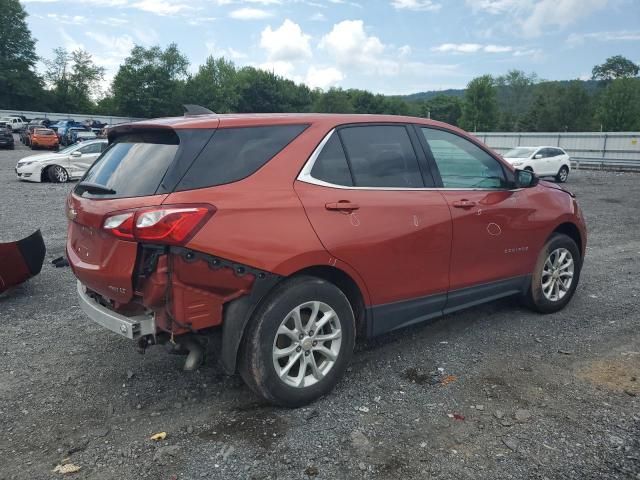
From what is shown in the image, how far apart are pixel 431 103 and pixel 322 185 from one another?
138538 mm

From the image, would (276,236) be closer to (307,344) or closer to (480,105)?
(307,344)

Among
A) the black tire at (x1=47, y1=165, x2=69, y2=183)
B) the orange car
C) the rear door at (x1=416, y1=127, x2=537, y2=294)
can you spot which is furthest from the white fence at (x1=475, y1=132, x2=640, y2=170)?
the orange car

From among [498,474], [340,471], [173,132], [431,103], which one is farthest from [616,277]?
[431,103]

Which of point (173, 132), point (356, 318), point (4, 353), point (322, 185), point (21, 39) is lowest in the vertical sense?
point (4, 353)

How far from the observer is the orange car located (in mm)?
35094

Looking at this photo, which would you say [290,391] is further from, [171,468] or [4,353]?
[4,353]

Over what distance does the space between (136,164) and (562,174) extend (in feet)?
75.6

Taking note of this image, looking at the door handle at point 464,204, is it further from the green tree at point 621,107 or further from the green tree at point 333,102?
the green tree at point 333,102

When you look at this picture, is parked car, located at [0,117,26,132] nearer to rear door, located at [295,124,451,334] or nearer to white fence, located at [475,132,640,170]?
white fence, located at [475,132,640,170]

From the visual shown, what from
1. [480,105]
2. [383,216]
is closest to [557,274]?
[383,216]

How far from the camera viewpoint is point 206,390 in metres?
3.75

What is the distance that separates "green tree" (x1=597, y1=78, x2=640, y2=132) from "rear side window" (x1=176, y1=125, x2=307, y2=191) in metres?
70.6

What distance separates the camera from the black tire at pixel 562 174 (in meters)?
23.0

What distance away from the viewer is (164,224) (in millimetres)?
2951
